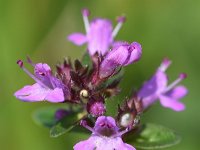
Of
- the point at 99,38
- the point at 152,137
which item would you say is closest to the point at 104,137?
the point at 152,137

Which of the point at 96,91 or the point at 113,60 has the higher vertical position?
the point at 113,60

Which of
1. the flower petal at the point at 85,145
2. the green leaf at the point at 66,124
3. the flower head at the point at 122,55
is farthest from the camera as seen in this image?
the green leaf at the point at 66,124

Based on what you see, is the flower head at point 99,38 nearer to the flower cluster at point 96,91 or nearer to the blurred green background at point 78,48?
the flower cluster at point 96,91

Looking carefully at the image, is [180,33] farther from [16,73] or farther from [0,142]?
[0,142]

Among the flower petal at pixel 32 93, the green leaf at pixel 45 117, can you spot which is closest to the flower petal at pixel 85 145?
the flower petal at pixel 32 93

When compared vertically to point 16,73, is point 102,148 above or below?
below

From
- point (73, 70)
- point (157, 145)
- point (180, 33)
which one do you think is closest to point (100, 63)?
point (73, 70)

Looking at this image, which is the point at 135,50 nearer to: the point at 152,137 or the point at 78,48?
the point at 152,137
